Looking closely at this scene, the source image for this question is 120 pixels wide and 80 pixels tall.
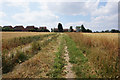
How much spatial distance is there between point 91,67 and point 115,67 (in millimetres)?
1045

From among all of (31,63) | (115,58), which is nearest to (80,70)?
(115,58)

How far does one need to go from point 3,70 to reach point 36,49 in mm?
3448

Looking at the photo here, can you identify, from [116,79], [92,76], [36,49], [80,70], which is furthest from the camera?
[36,49]

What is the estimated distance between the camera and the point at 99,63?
355 cm

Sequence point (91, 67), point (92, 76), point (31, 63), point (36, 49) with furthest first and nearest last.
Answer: point (36, 49) < point (31, 63) < point (91, 67) < point (92, 76)

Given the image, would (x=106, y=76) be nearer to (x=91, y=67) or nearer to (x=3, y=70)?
(x=91, y=67)

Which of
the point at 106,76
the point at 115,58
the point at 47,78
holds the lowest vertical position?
the point at 47,78

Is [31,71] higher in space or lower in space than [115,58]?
lower

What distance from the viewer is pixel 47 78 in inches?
118

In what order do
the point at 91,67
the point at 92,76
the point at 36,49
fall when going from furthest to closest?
the point at 36,49
the point at 91,67
the point at 92,76

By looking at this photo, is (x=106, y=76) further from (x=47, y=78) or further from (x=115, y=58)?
(x=47, y=78)

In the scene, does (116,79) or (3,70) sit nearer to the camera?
(116,79)

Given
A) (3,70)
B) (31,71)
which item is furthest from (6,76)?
(31,71)

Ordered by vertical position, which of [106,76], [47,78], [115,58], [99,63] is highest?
[115,58]
